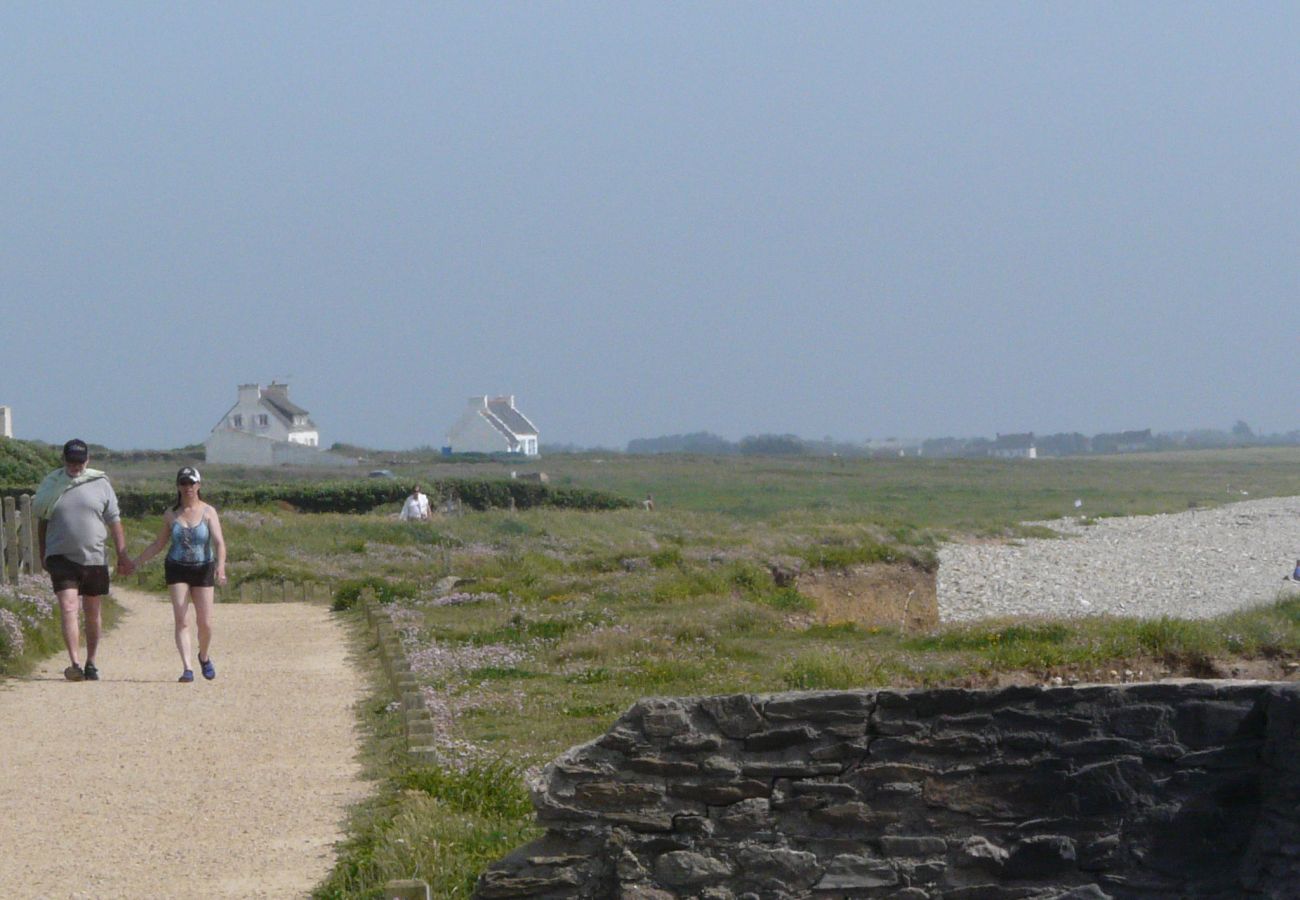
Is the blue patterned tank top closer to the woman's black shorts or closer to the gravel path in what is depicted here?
the woman's black shorts

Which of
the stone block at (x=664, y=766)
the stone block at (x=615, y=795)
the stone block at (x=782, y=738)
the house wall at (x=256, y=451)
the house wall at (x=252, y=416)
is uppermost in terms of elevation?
the house wall at (x=252, y=416)

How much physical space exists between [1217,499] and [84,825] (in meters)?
89.7

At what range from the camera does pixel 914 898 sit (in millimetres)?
6148

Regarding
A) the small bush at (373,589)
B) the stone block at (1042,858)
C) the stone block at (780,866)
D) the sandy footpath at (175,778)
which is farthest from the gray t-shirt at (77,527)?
the stone block at (1042,858)

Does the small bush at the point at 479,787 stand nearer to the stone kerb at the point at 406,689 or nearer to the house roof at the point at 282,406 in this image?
the stone kerb at the point at 406,689

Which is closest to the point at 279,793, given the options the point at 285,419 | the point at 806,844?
the point at 806,844

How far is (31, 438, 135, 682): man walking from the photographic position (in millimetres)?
13484

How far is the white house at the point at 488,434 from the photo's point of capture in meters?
106

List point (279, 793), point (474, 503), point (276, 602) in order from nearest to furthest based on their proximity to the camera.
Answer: point (279, 793) → point (276, 602) → point (474, 503)

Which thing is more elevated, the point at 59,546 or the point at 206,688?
the point at 59,546

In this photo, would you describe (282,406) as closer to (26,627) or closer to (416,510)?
(416,510)

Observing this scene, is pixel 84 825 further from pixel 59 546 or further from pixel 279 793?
pixel 59 546

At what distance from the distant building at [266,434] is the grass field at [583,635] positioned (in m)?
36.9

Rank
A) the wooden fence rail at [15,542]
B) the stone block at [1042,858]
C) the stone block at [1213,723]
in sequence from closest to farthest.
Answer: the stone block at [1213,723] → the stone block at [1042,858] → the wooden fence rail at [15,542]
